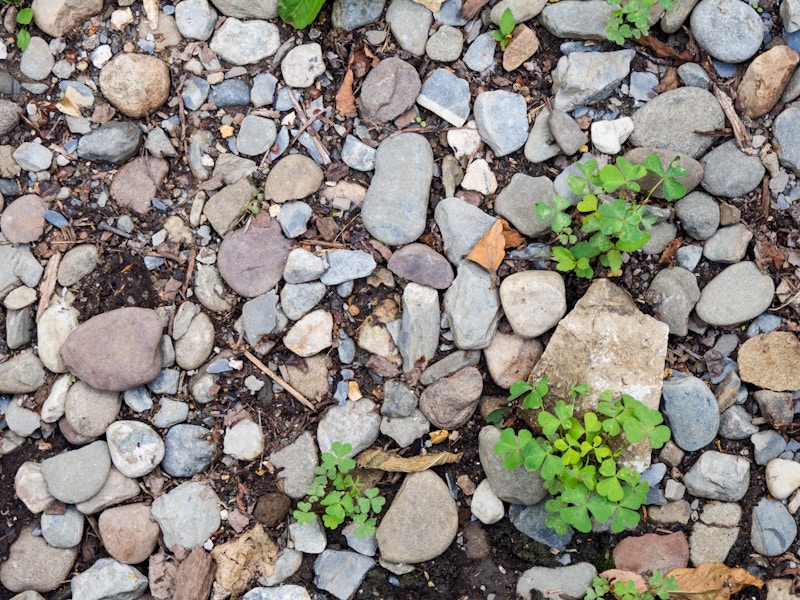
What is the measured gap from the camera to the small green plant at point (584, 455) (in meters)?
2.71

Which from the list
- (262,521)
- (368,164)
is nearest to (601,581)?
(262,521)

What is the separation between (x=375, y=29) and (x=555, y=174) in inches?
37.8

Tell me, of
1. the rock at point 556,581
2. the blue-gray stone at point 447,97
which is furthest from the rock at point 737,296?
the blue-gray stone at point 447,97

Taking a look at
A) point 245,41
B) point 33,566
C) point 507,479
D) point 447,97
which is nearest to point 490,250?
point 447,97

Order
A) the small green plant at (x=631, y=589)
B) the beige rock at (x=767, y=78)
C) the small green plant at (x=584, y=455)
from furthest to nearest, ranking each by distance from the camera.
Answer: the beige rock at (x=767, y=78), the small green plant at (x=631, y=589), the small green plant at (x=584, y=455)

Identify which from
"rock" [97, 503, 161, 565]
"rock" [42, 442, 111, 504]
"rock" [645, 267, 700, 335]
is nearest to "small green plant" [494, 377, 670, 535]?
"rock" [645, 267, 700, 335]

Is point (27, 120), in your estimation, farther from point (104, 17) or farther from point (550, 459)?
point (550, 459)

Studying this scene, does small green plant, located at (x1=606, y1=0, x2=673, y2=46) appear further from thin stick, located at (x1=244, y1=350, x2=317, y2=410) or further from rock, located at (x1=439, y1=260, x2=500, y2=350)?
thin stick, located at (x1=244, y1=350, x2=317, y2=410)

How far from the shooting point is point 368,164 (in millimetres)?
3051

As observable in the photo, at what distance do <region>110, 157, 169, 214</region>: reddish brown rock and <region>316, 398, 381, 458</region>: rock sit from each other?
115cm

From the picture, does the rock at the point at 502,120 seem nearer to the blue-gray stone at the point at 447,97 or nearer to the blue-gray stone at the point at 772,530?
the blue-gray stone at the point at 447,97

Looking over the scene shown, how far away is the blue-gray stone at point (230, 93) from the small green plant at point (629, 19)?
1.49m

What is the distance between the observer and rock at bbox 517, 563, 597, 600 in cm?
296

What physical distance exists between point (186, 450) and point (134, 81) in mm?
1501
